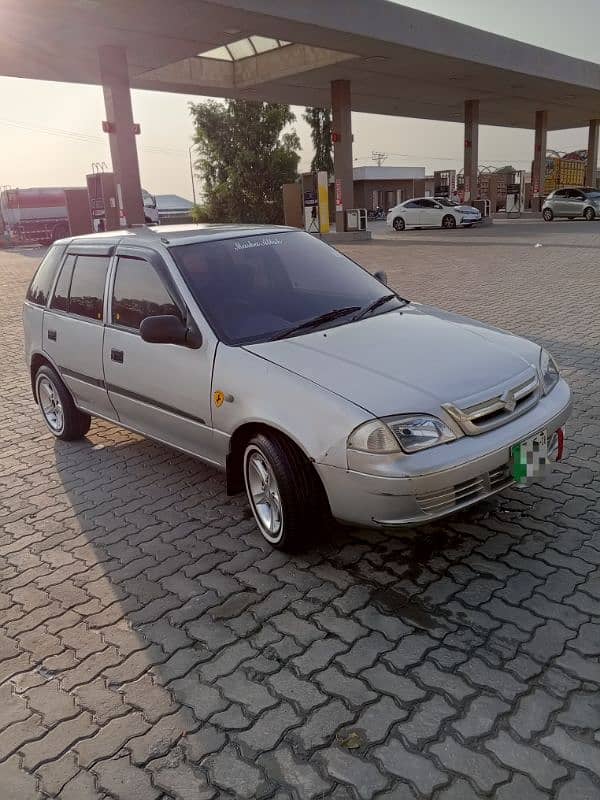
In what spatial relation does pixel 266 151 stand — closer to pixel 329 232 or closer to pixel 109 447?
pixel 329 232

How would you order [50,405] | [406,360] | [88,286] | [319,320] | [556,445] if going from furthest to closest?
[50,405], [88,286], [319,320], [556,445], [406,360]

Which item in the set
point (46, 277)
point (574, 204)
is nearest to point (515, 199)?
point (574, 204)

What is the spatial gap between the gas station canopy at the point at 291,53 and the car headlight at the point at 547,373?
548 inches

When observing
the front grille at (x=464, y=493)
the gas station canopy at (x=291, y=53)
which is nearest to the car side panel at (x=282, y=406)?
the front grille at (x=464, y=493)

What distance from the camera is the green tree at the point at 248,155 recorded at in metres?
40.4

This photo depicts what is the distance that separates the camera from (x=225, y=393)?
12.1ft

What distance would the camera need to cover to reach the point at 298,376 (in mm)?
3383

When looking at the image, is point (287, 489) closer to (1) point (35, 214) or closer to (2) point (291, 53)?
(2) point (291, 53)

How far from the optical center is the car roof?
4453 millimetres

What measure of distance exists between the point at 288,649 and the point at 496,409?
1538mm

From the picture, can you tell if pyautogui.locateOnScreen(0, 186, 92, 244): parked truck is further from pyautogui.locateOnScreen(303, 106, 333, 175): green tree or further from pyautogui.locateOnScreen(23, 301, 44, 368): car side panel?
pyautogui.locateOnScreen(23, 301, 44, 368): car side panel

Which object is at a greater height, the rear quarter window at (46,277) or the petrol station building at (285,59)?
the petrol station building at (285,59)

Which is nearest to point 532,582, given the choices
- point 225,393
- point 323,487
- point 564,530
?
point 564,530

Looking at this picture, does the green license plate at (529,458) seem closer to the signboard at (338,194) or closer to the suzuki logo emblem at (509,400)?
the suzuki logo emblem at (509,400)
